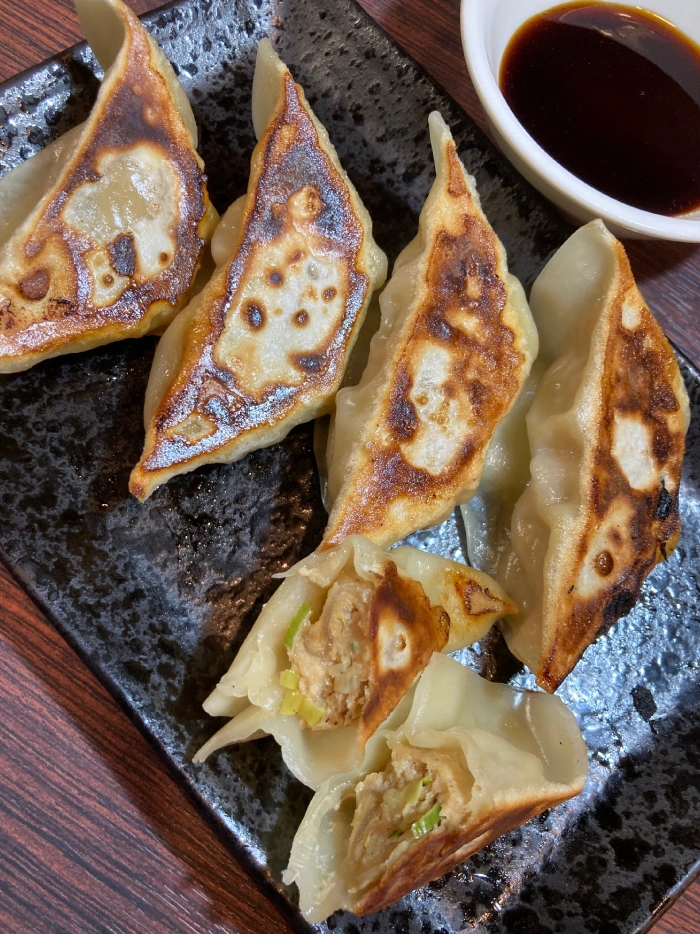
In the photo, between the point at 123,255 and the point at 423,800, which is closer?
the point at 423,800

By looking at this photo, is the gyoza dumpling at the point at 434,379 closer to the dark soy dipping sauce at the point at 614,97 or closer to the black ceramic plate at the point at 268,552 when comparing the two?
the black ceramic plate at the point at 268,552

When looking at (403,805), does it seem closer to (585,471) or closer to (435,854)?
(435,854)

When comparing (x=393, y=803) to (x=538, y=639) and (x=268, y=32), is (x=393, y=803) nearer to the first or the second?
(x=538, y=639)

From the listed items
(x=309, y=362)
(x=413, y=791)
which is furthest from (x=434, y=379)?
(x=413, y=791)

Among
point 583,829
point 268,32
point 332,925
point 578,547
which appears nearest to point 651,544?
point 578,547

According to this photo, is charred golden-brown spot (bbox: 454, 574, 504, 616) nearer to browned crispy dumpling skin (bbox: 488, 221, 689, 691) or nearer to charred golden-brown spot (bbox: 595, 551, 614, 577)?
browned crispy dumpling skin (bbox: 488, 221, 689, 691)

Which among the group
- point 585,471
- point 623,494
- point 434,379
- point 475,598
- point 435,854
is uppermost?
point 434,379

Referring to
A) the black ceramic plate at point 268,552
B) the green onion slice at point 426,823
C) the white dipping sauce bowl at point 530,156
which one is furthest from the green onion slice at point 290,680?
the white dipping sauce bowl at point 530,156
